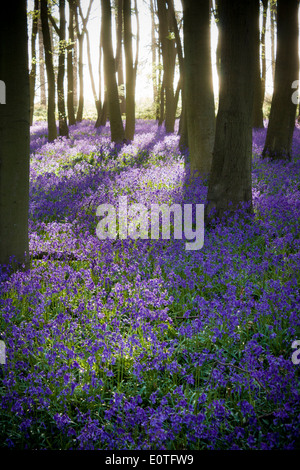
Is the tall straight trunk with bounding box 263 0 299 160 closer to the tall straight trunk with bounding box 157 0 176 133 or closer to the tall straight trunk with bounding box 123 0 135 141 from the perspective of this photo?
the tall straight trunk with bounding box 123 0 135 141

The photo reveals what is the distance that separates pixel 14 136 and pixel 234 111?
3394 mm

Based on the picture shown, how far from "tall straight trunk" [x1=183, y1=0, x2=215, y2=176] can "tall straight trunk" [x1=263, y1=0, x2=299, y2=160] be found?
2.63 m

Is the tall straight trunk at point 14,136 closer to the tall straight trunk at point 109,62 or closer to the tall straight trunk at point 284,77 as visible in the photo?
the tall straight trunk at point 284,77

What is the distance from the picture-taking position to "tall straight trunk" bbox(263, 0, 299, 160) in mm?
9438

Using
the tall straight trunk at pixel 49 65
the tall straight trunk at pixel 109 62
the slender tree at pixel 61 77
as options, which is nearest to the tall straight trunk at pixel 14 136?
the tall straight trunk at pixel 109 62

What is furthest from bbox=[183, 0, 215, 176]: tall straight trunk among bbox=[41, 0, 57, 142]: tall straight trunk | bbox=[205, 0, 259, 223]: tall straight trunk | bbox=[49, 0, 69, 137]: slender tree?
bbox=[49, 0, 69, 137]: slender tree

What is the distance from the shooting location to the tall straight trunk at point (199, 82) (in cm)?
770

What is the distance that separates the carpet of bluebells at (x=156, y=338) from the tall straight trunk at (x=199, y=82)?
1859mm

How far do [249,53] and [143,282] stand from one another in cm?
410

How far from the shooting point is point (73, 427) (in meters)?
2.67

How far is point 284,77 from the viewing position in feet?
31.9

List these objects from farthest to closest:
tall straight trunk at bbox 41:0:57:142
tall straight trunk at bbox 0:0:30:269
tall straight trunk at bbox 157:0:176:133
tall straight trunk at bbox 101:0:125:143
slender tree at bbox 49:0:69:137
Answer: tall straight trunk at bbox 157:0:176:133 → slender tree at bbox 49:0:69:137 → tall straight trunk at bbox 41:0:57:142 → tall straight trunk at bbox 101:0:125:143 → tall straight trunk at bbox 0:0:30:269
